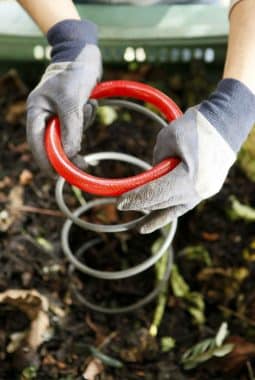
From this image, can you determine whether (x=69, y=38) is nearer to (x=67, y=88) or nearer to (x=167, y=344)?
(x=67, y=88)

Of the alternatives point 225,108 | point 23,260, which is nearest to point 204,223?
point 23,260

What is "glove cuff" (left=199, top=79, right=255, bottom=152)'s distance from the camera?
1059mm

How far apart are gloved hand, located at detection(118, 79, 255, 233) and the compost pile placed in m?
0.49

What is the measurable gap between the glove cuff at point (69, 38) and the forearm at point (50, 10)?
1.3 inches

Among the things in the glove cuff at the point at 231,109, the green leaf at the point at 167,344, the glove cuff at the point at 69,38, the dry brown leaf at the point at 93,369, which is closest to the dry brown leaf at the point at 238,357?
the green leaf at the point at 167,344

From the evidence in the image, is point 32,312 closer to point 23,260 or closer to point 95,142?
point 23,260

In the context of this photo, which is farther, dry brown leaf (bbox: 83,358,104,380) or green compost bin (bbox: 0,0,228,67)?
green compost bin (bbox: 0,0,228,67)

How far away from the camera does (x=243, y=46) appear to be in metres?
1.11

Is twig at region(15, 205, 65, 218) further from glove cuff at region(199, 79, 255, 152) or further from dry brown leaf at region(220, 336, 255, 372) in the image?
glove cuff at region(199, 79, 255, 152)

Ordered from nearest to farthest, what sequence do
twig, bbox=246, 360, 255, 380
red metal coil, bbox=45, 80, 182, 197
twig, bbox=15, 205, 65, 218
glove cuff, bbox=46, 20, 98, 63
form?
red metal coil, bbox=45, 80, 182, 197
glove cuff, bbox=46, 20, 98, 63
twig, bbox=246, 360, 255, 380
twig, bbox=15, 205, 65, 218

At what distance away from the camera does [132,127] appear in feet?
5.76

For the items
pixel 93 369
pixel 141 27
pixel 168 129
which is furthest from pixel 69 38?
pixel 93 369

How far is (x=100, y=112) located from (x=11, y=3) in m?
0.39

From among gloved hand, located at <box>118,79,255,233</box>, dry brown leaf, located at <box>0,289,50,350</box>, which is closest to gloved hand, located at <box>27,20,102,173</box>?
gloved hand, located at <box>118,79,255,233</box>
